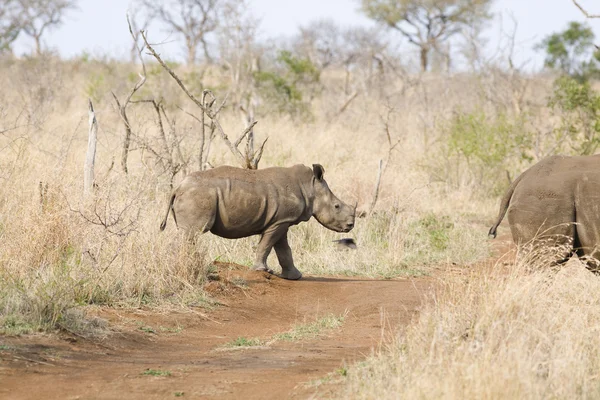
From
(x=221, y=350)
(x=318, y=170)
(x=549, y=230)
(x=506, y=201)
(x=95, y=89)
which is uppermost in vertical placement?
(x=95, y=89)

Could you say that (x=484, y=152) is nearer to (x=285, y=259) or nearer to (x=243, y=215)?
(x=285, y=259)

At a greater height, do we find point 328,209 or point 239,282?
point 328,209

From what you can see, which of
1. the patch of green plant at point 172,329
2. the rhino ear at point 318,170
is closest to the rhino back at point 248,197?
the rhino ear at point 318,170

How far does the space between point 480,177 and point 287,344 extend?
11957 millimetres

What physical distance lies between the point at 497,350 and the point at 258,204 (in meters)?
4.44

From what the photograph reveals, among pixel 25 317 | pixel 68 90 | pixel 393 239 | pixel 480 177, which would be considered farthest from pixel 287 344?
pixel 68 90

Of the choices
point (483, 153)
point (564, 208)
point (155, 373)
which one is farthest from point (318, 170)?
point (483, 153)

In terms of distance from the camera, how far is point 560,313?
6.21m

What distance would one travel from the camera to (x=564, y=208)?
7789 millimetres

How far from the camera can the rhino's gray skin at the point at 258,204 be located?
9219 mm

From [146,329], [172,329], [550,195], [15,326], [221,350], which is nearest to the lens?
[15,326]

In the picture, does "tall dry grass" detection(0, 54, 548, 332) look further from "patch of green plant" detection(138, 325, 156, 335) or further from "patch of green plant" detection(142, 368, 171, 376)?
"patch of green plant" detection(142, 368, 171, 376)

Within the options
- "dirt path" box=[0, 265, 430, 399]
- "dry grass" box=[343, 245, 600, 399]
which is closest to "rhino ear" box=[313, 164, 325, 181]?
"dirt path" box=[0, 265, 430, 399]

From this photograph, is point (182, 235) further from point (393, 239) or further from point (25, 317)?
point (393, 239)
